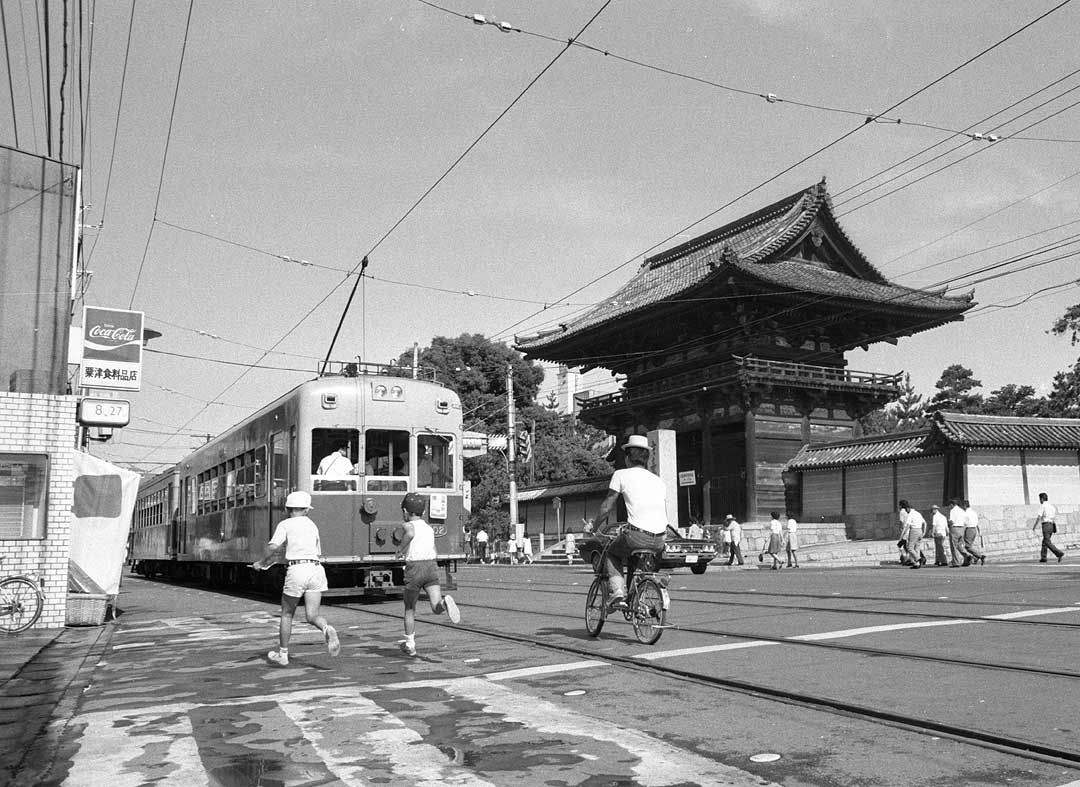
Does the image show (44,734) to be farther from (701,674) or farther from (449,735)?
(701,674)

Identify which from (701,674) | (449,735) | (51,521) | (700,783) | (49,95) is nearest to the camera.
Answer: (700,783)

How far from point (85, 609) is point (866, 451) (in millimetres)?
26314

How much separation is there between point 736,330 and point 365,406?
22.9m

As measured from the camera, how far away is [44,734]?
18.5 ft

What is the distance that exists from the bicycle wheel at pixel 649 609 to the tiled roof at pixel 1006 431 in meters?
24.1

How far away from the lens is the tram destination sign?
13531 mm

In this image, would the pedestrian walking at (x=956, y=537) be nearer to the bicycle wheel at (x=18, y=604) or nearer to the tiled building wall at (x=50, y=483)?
the tiled building wall at (x=50, y=483)

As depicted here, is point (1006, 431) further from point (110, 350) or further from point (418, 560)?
point (418, 560)

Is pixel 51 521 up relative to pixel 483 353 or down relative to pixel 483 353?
down

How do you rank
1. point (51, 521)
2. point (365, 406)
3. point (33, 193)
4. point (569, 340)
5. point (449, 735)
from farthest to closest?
point (569, 340)
point (365, 406)
point (33, 193)
point (51, 521)
point (449, 735)

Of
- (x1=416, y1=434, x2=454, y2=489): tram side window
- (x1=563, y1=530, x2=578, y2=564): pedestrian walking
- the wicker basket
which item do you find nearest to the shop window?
the wicker basket

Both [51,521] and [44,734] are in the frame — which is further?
[51,521]

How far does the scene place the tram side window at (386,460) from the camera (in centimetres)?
1472

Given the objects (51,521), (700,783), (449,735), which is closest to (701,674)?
(449,735)
